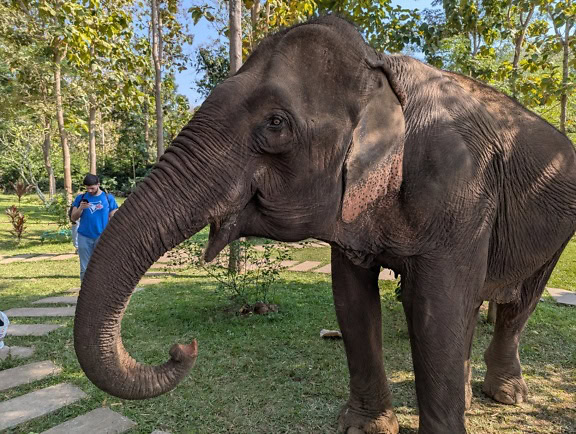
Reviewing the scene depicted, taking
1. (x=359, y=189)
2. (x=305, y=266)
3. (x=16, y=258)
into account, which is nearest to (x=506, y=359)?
(x=359, y=189)

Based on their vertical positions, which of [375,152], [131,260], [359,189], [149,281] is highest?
[375,152]

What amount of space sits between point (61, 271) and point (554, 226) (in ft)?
28.7

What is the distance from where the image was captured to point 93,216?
6.05 metres

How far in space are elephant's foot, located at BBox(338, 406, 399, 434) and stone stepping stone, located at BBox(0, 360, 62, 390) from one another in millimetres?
2662

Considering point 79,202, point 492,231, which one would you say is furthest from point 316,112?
point 79,202

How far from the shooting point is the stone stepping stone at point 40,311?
222 inches

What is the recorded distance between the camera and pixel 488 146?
1943 millimetres

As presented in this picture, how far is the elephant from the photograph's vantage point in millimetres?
1463

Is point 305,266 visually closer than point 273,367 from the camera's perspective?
No

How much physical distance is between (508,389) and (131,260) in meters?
2.99

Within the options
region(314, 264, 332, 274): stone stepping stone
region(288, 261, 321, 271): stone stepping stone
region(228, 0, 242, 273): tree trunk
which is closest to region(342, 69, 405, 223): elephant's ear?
region(228, 0, 242, 273): tree trunk

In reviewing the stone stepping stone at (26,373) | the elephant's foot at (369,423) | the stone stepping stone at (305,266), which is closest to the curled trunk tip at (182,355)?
the elephant's foot at (369,423)

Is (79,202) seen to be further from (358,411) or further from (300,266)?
(358,411)

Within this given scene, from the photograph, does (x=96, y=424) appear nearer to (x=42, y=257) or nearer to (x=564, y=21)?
(x=564, y=21)
